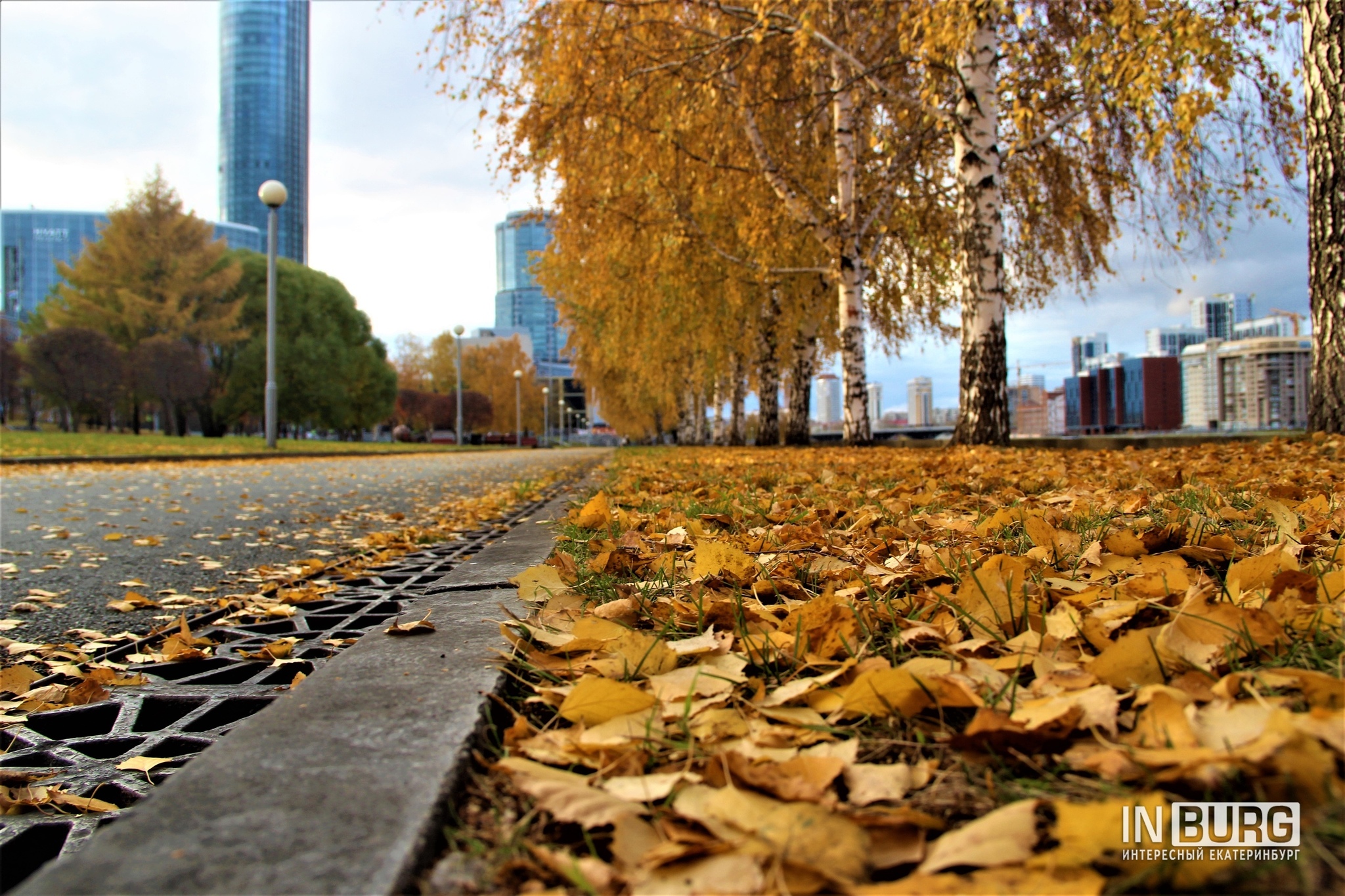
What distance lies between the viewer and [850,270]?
37.4ft

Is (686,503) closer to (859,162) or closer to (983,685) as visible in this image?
(983,685)

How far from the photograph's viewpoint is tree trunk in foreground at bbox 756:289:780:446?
51.1 ft

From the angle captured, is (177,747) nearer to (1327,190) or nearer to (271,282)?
(1327,190)

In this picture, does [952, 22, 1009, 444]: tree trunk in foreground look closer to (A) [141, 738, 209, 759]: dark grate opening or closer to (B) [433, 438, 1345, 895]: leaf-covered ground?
(B) [433, 438, 1345, 895]: leaf-covered ground

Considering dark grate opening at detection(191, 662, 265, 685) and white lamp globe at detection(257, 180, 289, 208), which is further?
white lamp globe at detection(257, 180, 289, 208)

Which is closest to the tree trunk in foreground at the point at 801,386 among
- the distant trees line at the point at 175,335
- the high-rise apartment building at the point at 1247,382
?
the distant trees line at the point at 175,335

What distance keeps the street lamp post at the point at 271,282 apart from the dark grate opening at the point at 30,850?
17979mm

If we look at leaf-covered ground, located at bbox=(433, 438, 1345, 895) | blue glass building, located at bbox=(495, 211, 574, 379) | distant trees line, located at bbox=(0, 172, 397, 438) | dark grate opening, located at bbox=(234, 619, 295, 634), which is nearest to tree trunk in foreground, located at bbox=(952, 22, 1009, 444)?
leaf-covered ground, located at bbox=(433, 438, 1345, 895)

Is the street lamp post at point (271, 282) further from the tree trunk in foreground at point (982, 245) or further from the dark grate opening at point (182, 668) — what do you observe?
the dark grate opening at point (182, 668)

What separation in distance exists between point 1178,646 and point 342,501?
7083 mm

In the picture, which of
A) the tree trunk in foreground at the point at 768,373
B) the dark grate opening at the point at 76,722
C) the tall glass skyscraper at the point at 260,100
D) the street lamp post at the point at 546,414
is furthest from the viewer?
the tall glass skyscraper at the point at 260,100

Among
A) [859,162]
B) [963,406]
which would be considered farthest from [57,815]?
[859,162]

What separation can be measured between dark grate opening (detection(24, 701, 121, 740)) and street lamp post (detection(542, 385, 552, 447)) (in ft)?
212

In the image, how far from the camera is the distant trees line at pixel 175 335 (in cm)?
3481
